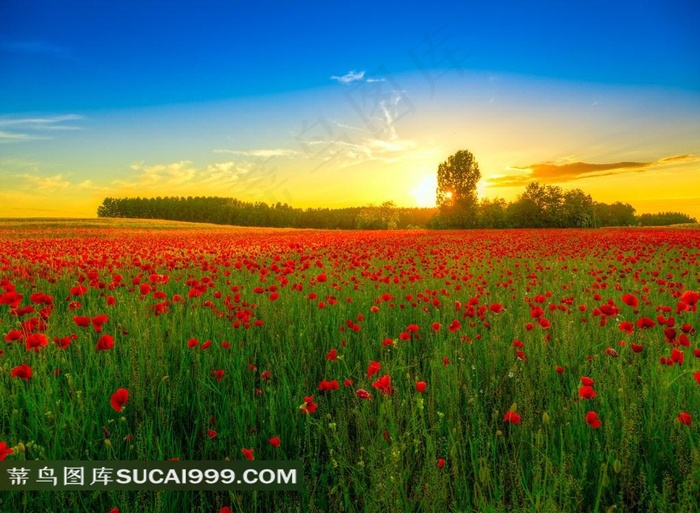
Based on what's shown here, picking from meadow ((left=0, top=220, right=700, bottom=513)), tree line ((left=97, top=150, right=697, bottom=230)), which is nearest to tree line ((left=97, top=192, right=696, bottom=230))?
tree line ((left=97, top=150, right=697, bottom=230))

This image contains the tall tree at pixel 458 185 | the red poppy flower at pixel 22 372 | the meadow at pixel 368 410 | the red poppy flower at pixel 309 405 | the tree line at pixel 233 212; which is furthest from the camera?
the tree line at pixel 233 212

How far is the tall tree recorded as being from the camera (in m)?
64.7

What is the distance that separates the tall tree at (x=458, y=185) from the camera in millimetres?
64688

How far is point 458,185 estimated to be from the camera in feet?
219

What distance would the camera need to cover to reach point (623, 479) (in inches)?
77.8

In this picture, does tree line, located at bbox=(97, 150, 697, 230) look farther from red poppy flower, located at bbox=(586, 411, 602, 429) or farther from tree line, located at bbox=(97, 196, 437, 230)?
red poppy flower, located at bbox=(586, 411, 602, 429)

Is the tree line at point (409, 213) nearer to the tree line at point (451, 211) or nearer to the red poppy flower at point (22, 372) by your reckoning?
the tree line at point (451, 211)

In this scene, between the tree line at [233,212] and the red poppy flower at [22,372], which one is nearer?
the red poppy flower at [22,372]

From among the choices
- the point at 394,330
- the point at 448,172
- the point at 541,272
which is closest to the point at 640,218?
the point at 448,172

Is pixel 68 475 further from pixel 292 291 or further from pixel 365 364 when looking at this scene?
pixel 292 291

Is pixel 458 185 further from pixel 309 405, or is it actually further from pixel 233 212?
pixel 309 405

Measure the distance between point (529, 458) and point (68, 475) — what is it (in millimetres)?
2315

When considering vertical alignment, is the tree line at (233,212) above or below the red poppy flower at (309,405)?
above

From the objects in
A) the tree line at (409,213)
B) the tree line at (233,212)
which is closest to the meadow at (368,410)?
the tree line at (409,213)
